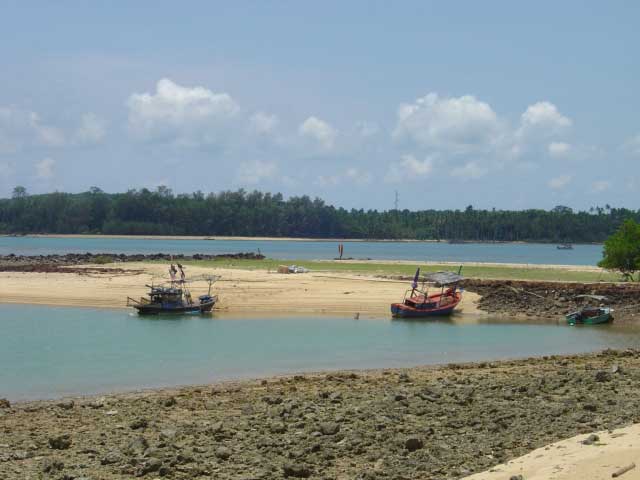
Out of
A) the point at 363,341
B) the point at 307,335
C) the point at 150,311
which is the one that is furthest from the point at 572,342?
the point at 150,311

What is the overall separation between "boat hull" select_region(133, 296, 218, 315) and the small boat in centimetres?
1644

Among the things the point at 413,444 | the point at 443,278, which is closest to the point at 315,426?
the point at 413,444

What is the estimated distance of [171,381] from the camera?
21.6 m

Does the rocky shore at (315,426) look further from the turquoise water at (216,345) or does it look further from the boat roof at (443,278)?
the boat roof at (443,278)

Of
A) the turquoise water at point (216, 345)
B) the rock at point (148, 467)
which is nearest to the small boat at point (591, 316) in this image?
the turquoise water at point (216, 345)

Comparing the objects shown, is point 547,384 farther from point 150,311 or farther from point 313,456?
point 150,311

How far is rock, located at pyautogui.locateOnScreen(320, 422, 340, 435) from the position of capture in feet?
45.0

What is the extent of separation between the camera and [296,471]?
11.7m

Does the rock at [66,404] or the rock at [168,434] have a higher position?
the rock at [168,434]

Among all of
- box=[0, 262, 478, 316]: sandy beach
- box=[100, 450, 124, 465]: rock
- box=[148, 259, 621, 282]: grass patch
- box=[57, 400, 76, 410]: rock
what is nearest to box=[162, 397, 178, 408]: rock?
box=[57, 400, 76, 410]: rock

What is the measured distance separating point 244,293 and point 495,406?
29306 mm

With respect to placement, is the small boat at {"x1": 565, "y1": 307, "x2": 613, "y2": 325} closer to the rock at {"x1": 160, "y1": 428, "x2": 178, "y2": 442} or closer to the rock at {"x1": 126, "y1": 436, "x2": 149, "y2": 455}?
the rock at {"x1": 160, "y1": 428, "x2": 178, "y2": 442}

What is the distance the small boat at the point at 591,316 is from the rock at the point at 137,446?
88.7 ft

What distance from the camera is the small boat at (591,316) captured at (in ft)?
118
